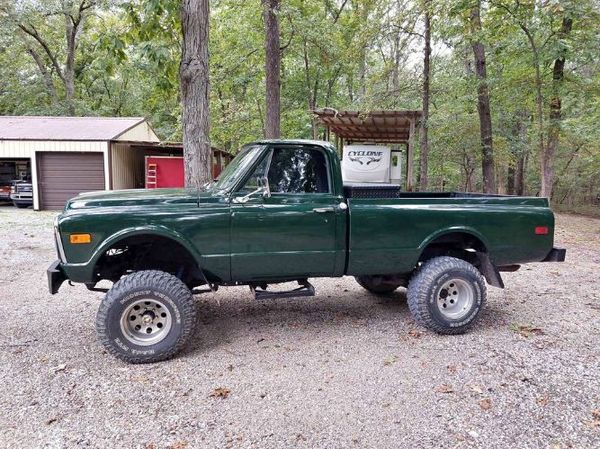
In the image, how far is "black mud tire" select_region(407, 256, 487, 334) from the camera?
4207 millimetres

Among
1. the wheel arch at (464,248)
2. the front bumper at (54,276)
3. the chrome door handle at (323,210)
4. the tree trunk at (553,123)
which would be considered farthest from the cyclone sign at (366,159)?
the front bumper at (54,276)

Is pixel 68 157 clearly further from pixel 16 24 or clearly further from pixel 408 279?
pixel 408 279

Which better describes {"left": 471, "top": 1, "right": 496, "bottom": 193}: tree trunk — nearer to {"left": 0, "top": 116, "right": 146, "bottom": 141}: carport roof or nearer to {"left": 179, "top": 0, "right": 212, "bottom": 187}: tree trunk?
{"left": 179, "top": 0, "right": 212, "bottom": 187}: tree trunk

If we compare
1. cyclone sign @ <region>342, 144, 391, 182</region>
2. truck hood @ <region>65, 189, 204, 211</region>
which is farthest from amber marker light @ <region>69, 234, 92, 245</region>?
cyclone sign @ <region>342, 144, 391, 182</region>

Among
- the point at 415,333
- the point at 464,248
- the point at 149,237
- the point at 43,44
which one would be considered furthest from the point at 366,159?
the point at 43,44

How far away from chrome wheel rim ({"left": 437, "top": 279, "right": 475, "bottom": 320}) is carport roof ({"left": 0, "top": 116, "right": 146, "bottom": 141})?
14604mm

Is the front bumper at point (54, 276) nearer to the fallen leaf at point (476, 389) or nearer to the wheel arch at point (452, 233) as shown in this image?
the wheel arch at point (452, 233)

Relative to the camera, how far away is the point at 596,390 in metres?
3.16

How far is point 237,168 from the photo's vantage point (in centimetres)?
411

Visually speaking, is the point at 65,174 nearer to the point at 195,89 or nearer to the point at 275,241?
the point at 195,89

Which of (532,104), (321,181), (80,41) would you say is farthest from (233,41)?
(321,181)

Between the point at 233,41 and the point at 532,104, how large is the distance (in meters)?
12.7

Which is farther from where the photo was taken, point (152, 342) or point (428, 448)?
point (152, 342)

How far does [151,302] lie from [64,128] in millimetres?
16398
